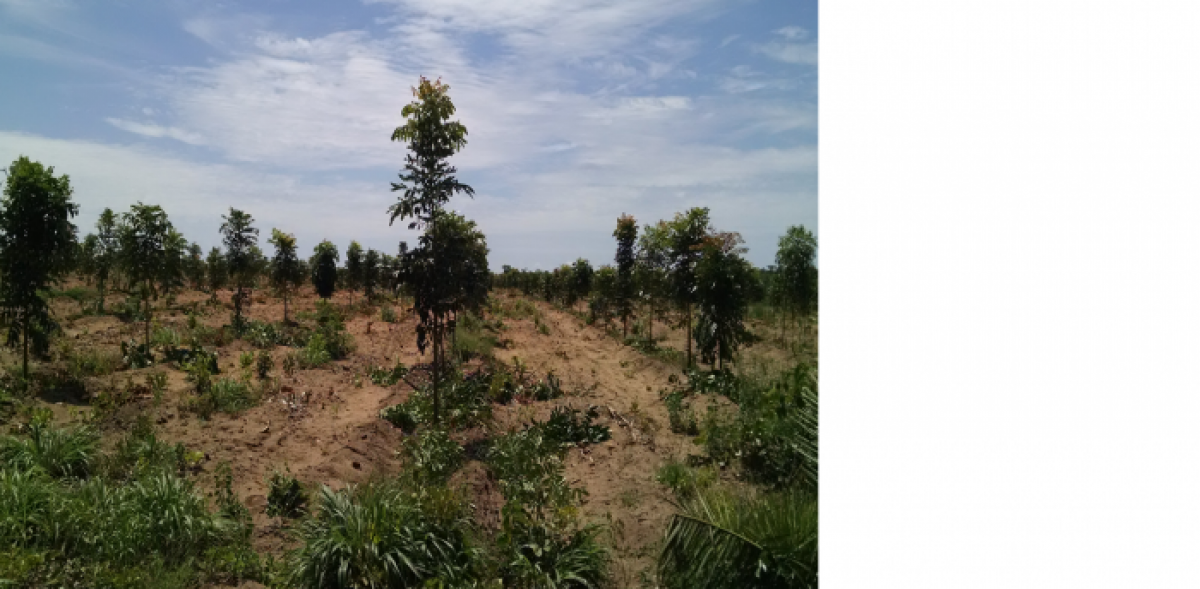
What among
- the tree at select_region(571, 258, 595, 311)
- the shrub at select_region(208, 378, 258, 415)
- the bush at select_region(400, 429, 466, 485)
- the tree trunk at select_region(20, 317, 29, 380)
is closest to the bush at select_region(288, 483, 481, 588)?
the bush at select_region(400, 429, 466, 485)

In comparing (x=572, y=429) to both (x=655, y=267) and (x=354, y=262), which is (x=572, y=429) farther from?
(x=354, y=262)

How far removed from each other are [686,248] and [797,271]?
3005 millimetres

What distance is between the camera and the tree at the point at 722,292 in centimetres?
872

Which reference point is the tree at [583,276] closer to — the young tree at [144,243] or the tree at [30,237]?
the young tree at [144,243]

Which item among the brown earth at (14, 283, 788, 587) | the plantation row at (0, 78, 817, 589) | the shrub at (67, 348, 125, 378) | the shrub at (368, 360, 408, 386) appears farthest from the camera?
the shrub at (368, 360, 408, 386)

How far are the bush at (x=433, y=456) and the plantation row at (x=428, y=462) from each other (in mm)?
26

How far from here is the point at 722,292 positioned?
347 inches

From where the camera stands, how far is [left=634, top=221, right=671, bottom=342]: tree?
10133 millimetres

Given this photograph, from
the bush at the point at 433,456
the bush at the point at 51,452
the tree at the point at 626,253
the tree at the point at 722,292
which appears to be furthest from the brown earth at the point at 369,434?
the tree at the point at 626,253

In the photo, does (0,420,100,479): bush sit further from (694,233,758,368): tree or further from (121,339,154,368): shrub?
(694,233,758,368): tree

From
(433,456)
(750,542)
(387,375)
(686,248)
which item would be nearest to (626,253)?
(686,248)
